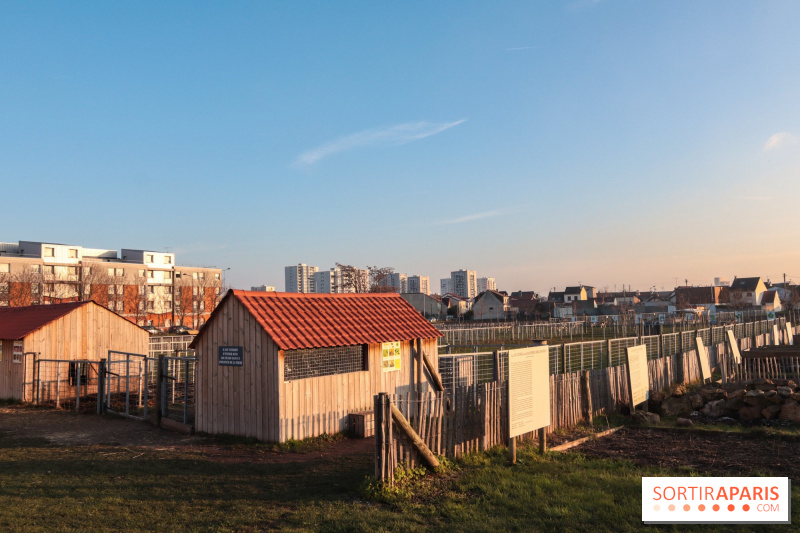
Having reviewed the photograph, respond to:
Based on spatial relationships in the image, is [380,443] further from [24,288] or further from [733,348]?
[24,288]

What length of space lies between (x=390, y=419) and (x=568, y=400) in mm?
6193

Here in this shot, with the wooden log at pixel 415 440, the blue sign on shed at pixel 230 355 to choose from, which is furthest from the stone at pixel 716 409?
the blue sign on shed at pixel 230 355

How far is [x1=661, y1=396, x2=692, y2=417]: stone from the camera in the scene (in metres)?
15.7

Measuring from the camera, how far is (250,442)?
1278cm

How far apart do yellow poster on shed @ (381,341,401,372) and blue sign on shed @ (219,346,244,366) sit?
3.61 metres

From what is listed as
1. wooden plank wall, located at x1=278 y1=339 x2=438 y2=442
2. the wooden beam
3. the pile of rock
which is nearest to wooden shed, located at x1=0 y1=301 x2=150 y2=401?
wooden plank wall, located at x1=278 y1=339 x2=438 y2=442

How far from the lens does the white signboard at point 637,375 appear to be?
15.2 meters

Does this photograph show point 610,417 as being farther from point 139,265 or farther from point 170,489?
point 139,265

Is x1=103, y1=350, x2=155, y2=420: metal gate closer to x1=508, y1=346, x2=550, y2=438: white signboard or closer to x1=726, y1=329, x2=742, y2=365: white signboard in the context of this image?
x1=508, y1=346, x2=550, y2=438: white signboard

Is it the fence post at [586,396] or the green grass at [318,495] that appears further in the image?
the fence post at [586,396]

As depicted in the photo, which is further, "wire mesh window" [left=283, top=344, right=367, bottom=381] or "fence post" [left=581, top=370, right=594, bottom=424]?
"fence post" [left=581, top=370, right=594, bottom=424]

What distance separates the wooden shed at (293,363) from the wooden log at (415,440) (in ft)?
13.8

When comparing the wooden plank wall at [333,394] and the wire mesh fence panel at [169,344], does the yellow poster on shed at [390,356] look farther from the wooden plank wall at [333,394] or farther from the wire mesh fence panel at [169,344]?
the wire mesh fence panel at [169,344]

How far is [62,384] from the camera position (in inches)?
840
